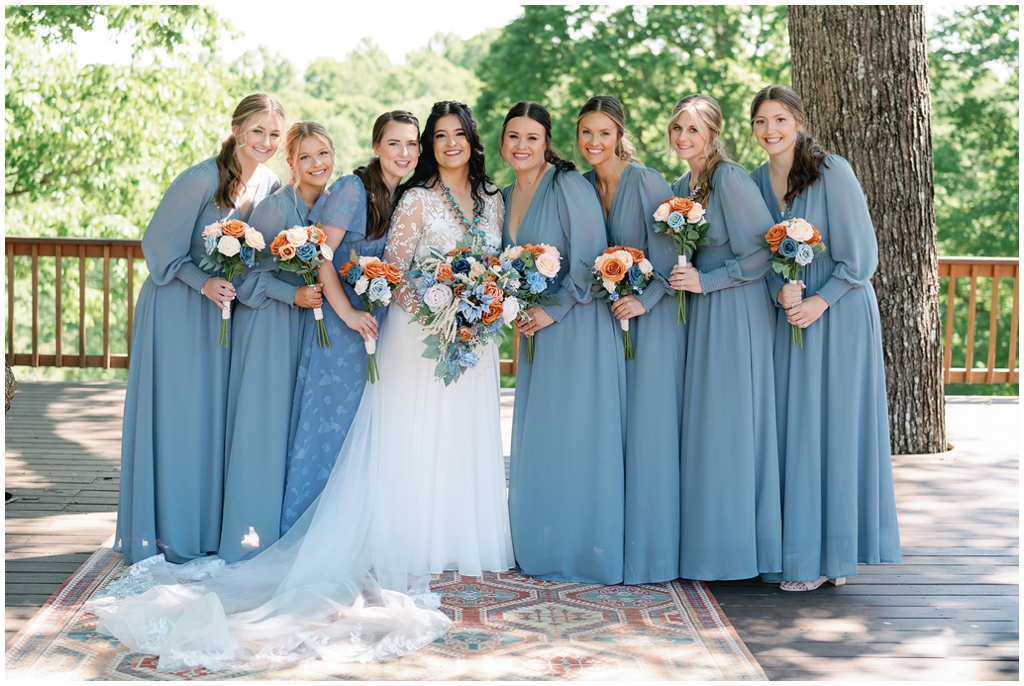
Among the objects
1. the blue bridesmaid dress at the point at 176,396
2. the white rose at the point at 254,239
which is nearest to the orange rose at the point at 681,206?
the white rose at the point at 254,239

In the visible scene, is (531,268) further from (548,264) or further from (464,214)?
(464,214)

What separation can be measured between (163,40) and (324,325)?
1073 centimetres

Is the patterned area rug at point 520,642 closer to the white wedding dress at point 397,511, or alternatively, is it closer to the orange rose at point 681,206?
the white wedding dress at point 397,511

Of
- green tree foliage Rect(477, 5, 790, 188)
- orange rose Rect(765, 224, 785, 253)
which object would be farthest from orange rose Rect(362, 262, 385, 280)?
green tree foliage Rect(477, 5, 790, 188)

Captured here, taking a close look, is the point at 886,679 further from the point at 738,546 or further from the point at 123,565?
the point at 123,565

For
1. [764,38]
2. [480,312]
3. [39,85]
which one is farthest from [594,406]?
[764,38]

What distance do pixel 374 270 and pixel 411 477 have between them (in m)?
0.93

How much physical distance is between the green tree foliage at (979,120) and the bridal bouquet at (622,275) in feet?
48.7

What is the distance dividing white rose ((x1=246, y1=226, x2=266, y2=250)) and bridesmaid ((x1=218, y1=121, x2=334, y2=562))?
132 millimetres

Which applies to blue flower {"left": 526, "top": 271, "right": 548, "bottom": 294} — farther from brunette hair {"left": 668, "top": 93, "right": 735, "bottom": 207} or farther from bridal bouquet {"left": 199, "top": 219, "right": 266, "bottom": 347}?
bridal bouquet {"left": 199, "top": 219, "right": 266, "bottom": 347}

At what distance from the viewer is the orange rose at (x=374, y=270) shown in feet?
13.2

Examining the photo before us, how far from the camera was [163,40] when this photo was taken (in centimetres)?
1327

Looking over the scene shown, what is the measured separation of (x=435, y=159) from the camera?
4.34 metres

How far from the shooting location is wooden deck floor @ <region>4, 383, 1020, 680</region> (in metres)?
3.38
